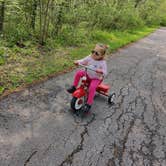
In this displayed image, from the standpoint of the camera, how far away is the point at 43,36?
26.4 ft

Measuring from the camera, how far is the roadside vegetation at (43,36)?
5809mm

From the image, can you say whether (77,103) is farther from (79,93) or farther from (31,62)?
(31,62)

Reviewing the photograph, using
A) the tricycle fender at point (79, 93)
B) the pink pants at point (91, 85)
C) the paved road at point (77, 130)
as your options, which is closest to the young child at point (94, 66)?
the pink pants at point (91, 85)

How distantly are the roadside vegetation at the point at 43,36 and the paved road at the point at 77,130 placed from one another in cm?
71

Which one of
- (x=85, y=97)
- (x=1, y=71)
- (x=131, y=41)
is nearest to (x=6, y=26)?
(x=1, y=71)

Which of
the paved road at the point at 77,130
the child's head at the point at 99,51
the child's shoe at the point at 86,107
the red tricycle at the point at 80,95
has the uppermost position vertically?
the child's head at the point at 99,51

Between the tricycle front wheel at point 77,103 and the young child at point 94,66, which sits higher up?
the young child at point 94,66

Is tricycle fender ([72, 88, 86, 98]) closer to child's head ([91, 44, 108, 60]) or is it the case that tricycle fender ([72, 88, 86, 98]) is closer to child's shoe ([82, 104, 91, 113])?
child's shoe ([82, 104, 91, 113])

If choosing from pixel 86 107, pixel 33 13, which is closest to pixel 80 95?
pixel 86 107

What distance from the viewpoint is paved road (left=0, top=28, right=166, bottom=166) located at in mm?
3115

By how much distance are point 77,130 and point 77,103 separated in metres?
0.58

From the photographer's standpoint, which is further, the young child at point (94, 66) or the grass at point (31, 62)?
the grass at point (31, 62)

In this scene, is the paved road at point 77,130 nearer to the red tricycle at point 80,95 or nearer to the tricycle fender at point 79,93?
the red tricycle at point 80,95

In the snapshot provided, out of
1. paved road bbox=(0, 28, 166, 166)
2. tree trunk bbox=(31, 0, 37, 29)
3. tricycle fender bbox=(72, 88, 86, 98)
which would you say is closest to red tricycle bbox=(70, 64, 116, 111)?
tricycle fender bbox=(72, 88, 86, 98)
